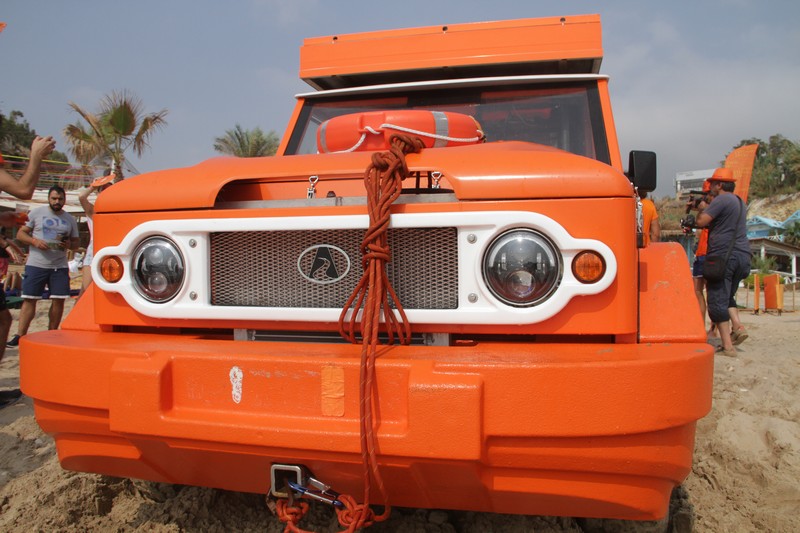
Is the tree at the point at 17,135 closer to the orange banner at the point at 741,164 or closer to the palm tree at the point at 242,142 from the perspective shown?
the palm tree at the point at 242,142

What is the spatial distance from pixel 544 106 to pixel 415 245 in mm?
1826

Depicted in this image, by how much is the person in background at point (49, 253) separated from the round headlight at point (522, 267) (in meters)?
5.57

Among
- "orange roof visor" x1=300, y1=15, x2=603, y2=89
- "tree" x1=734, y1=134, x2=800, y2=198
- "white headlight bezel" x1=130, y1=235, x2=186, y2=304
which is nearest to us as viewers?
"white headlight bezel" x1=130, y1=235, x2=186, y2=304

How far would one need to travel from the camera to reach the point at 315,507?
2445 millimetres

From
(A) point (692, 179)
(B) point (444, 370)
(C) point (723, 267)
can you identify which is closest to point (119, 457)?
(B) point (444, 370)

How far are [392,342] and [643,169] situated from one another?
1524 millimetres

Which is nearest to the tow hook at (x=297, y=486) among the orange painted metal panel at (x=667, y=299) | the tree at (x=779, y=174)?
the orange painted metal panel at (x=667, y=299)

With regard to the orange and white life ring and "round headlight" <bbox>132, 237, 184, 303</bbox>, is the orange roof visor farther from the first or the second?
"round headlight" <bbox>132, 237, 184, 303</bbox>

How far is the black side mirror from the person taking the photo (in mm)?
2613

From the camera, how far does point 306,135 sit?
360 cm

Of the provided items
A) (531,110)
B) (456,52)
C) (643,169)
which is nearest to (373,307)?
(643,169)

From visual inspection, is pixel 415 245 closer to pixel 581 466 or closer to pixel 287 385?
pixel 287 385

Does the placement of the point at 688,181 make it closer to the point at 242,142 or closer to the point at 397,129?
the point at 242,142

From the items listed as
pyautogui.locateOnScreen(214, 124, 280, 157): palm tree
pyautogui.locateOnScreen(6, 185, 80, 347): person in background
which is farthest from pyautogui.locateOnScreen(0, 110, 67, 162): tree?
pyautogui.locateOnScreen(6, 185, 80, 347): person in background
